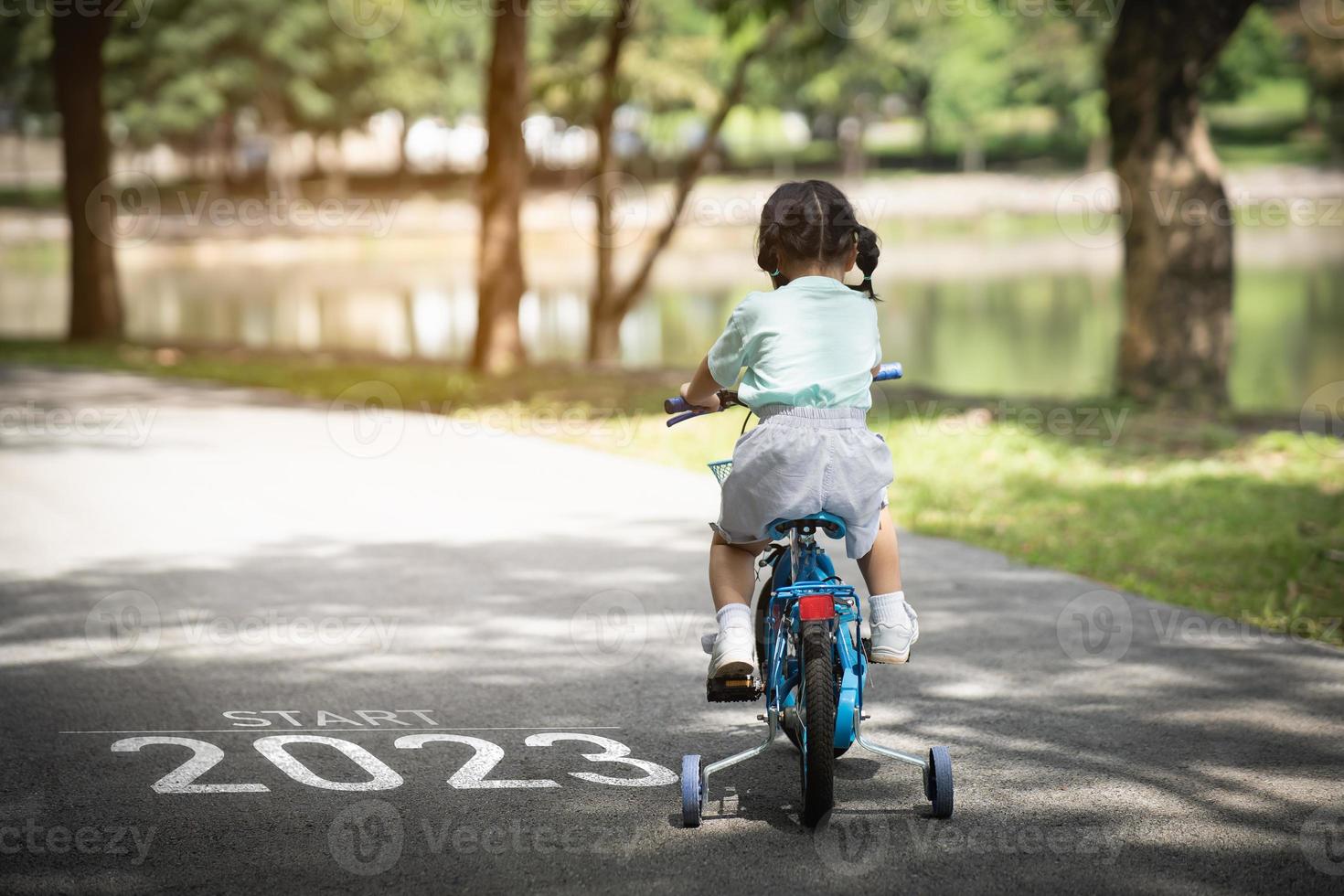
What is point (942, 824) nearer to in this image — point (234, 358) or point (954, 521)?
point (954, 521)

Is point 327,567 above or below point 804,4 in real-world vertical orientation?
below

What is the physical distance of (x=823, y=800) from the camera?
4344 millimetres

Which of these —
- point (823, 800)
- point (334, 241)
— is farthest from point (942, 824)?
point (334, 241)

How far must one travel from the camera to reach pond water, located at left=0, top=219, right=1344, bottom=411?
2288cm

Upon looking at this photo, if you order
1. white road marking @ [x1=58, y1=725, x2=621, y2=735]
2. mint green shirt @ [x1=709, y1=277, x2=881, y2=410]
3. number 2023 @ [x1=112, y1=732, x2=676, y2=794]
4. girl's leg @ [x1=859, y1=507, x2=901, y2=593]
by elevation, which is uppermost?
mint green shirt @ [x1=709, y1=277, x2=881, y2=410]

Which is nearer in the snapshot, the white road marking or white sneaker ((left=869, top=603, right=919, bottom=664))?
white sneaker ((left=869, top=603, right=919, bottom=664))

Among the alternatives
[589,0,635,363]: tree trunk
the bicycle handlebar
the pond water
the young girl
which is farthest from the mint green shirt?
[589,0,635,363]: tree trunk

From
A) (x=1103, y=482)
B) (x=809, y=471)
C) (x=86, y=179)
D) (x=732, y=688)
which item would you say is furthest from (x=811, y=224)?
(x=86, y=179)

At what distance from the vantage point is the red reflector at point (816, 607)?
434 cm

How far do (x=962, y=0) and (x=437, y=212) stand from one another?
4040cm

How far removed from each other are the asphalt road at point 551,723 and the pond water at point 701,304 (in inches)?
349

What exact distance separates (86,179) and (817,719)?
70.0 ft

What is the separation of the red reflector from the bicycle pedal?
30cm

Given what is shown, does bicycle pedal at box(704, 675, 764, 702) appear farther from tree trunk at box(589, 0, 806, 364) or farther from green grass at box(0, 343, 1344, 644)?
tree trunk at box(589, 0, 806, 364)
